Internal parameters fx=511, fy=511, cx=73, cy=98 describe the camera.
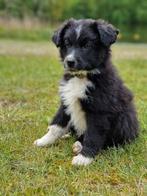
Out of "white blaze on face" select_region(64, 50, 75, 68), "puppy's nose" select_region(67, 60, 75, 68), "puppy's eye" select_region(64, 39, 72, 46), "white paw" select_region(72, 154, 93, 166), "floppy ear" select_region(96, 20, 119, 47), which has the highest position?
"floppy ear" select_region(96, 20, 119, 47)

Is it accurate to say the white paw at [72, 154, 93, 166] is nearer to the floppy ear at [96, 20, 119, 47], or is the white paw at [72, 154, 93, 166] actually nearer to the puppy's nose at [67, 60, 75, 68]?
the puppy's nose at [67, 60, 75, 68]

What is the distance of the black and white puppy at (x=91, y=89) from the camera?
5285mm

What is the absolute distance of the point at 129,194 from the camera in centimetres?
443

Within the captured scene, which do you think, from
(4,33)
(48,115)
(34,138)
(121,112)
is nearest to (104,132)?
(121,112)

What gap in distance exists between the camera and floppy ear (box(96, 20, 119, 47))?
209 inches

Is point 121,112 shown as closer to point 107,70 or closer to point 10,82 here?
point 107,70

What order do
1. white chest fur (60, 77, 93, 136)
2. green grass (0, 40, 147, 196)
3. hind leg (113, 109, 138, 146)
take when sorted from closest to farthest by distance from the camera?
1. green grass (0, 40, 147, 196)
2. white chest fur (60, 77, 93, 136)
3. hind leg (113, 109, 138, 146)

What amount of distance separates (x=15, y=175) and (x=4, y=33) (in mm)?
24462

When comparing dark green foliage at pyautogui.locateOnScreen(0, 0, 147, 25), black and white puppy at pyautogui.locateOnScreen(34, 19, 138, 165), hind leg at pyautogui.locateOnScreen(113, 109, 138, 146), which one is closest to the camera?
black and white puppy at pyautogui.locateOnScreen(34, 19, 138, 165)

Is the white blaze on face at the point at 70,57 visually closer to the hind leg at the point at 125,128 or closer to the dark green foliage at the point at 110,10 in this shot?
the hind leg at the point at 125,128

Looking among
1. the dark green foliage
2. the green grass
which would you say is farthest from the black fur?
the dark green foliage

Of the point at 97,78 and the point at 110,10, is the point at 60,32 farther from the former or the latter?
the point at 110,10

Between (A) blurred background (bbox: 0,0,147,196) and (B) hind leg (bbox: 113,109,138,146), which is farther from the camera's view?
(B) hind leg (bbox: 113,109,138,146)

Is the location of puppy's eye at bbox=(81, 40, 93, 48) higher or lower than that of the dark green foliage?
higher
